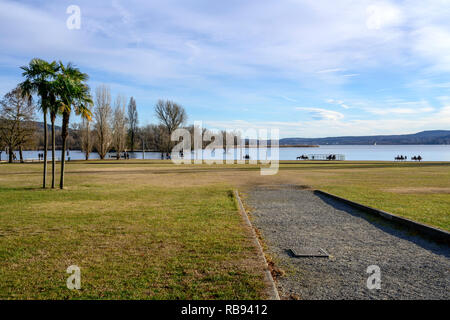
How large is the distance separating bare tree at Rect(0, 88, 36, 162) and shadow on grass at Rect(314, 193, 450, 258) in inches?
1656

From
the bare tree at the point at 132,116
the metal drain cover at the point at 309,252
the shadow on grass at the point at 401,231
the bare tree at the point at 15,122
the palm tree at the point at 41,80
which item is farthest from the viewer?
the bare tree at the point at 132,116

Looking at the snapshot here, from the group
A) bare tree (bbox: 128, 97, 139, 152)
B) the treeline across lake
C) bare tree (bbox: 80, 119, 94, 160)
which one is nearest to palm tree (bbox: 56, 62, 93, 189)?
the treeline across lake

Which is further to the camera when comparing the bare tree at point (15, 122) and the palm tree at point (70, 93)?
the bare tree at point (15, 122)

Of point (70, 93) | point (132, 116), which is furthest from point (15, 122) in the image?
point (70, 93)

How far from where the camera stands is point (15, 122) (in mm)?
39438

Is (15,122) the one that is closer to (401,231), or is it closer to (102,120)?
(102,120)

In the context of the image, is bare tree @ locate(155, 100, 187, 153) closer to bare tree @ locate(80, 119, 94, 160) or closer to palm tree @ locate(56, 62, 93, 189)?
bare tree @ locate(80, 119, 94, 160)

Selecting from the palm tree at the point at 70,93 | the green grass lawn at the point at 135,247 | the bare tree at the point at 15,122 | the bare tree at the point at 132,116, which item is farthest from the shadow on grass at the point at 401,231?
the bare tree at the point at 132,116

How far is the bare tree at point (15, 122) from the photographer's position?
38.9m

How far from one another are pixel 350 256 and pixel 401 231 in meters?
2.52

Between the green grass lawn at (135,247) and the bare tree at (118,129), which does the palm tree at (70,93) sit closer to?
the green grass lawn at (135,247)

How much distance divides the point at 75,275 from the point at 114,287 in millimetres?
785

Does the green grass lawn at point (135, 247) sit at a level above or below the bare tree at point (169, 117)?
below

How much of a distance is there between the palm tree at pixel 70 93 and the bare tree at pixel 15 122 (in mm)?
30062
